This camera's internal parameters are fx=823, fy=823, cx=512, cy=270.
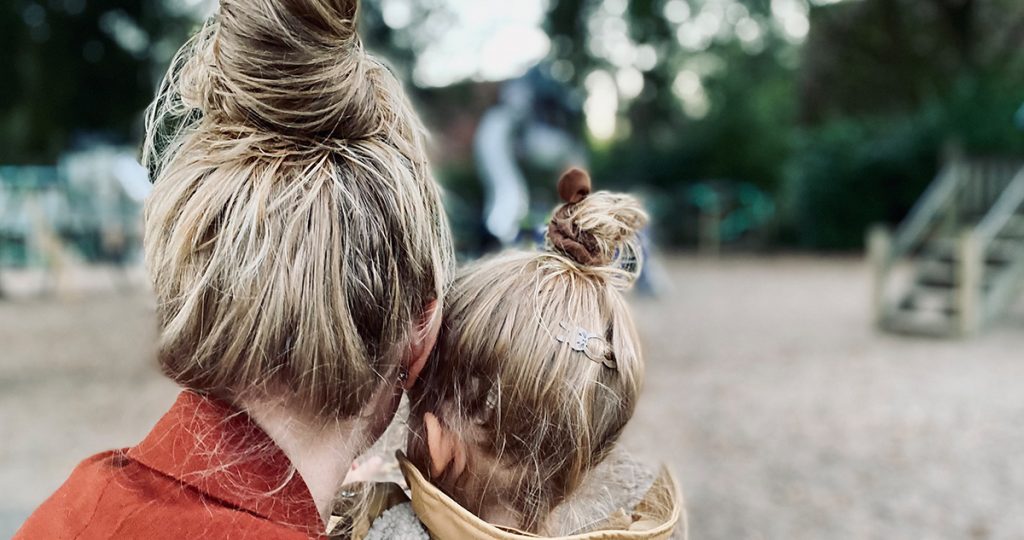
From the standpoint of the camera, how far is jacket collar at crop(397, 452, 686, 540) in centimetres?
101

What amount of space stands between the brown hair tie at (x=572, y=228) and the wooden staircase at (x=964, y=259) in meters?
7.95

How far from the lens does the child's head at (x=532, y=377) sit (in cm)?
111

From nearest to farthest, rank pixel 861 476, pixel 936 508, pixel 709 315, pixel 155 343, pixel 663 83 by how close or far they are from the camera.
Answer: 1. pixel 155 343
2. pixel 936 508
3. pixel 861 476
4. pixel 709 315
5. pixel 663 83

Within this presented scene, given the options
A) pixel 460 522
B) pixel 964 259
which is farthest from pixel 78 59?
pixel 460 522

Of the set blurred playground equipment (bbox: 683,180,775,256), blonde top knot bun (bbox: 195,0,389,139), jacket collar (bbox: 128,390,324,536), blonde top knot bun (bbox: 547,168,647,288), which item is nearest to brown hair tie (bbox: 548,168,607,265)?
blonde top knot bun (bbox: 547,168,647,288)

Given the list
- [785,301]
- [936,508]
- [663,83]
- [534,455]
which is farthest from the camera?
[663,83]

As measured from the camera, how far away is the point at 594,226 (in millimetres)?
1164

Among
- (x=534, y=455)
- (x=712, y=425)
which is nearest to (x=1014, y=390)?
(x=712, y=425)

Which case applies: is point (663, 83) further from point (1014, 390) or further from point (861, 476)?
point (861, 476)

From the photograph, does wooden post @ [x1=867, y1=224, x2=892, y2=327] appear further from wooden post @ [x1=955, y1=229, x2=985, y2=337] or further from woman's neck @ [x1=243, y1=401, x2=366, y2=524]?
woman's neck @ [x1=243, y1=401, x2=366, y2=524]

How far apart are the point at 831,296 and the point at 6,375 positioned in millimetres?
9774

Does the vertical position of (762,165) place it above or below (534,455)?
below

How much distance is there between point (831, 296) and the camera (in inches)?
449

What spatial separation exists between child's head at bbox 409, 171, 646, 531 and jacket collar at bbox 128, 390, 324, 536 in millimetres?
228
